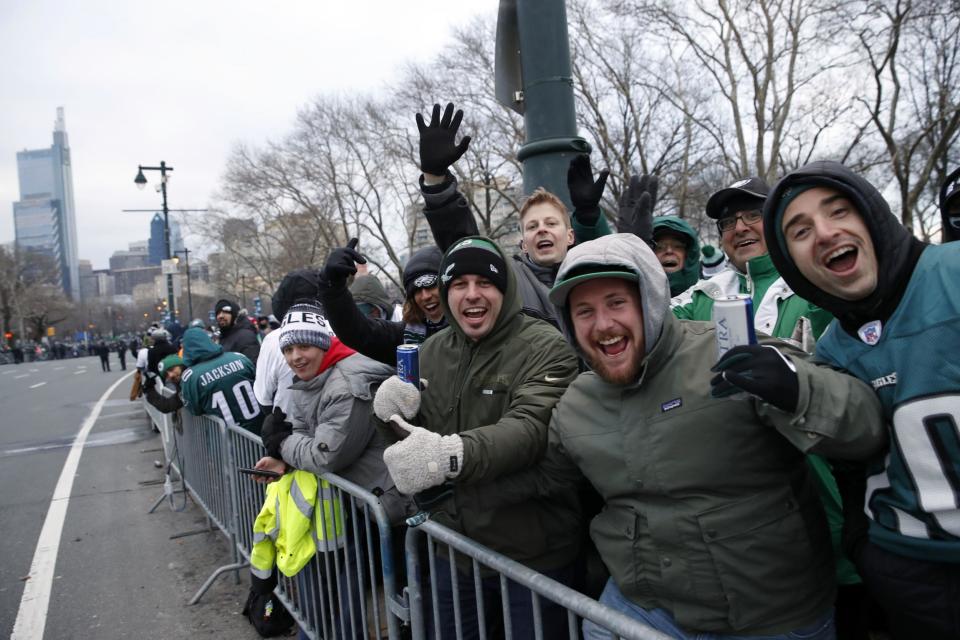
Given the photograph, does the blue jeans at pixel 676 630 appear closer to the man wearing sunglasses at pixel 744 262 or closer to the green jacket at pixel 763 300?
the green jacket at pixel 763 300

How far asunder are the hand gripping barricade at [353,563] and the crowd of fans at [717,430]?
15cm

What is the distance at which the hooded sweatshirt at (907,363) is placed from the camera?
4.74ft

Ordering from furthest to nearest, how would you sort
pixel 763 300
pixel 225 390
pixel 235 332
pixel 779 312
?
1. pixel 235 332
2. pixel 225 390
3. pixel 763 300
4. pixel 779 312

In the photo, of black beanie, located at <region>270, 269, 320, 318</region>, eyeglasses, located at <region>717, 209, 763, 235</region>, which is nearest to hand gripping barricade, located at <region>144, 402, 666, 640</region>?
black beanie, located at <region>270, 269, 320, 318</region>

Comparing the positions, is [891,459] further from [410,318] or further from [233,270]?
[233,270]

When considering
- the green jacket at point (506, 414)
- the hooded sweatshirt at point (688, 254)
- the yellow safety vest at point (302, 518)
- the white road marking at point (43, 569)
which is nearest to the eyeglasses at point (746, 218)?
the hooded sweatshirt at point (688, 254)

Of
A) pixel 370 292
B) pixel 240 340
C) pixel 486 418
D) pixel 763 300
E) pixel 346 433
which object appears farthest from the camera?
pixel 240 340

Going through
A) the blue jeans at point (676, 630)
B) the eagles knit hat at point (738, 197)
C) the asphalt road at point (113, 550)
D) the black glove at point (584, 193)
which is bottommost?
the asphalt road at point (113, 550)

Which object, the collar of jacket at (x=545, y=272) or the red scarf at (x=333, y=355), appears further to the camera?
the red scarf at (x=333, y=355)

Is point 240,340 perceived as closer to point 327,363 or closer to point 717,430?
point 327,363

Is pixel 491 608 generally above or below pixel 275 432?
below

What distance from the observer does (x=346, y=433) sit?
3.21 meters

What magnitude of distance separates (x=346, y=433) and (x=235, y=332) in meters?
5.21

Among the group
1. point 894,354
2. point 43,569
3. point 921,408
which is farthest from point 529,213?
point 43,569
